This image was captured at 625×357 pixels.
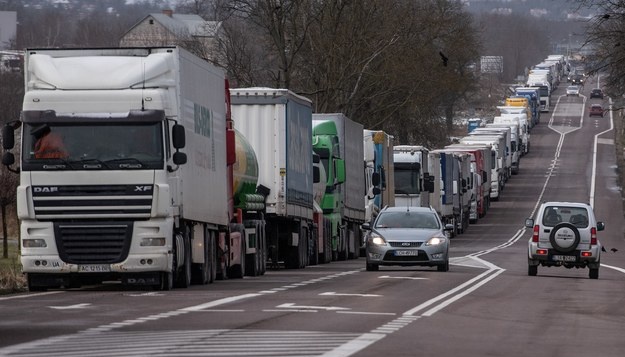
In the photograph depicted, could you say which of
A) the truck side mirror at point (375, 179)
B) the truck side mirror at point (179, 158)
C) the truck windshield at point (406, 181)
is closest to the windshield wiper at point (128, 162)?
the truck side mirror at point (179, 158)

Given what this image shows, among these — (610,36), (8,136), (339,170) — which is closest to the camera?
(8,136)

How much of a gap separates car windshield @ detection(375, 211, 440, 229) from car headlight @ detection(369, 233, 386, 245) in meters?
0.85

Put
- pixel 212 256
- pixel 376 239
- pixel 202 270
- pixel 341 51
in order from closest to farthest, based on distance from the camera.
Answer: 1. pixel 202 270
2. pixel 212 256
3. pixel 376 239
4. pixel 341 51

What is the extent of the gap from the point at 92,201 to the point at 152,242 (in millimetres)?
1043

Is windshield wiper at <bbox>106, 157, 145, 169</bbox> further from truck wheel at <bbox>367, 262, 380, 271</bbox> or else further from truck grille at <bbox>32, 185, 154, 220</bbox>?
truck wheel at <bbox>367, 262, 380, 271</bbox>

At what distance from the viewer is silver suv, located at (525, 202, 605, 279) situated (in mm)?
35125

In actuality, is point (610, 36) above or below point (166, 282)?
above

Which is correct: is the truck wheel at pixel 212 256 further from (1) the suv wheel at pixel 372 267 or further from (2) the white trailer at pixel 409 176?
(2) the white trailer at pixel 409 176

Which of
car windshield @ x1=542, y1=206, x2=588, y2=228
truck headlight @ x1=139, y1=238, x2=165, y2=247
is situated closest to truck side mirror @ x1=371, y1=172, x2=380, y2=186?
car windshield @ x1=542, y1=206, x2=588, y2=228

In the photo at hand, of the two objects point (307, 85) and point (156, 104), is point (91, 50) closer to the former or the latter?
point (156, 104)

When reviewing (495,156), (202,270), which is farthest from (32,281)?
(495,156)

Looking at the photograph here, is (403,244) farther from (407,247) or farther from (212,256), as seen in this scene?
(212,256)

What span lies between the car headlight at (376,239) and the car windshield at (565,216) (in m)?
3.36

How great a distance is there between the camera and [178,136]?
24484 millimetres
